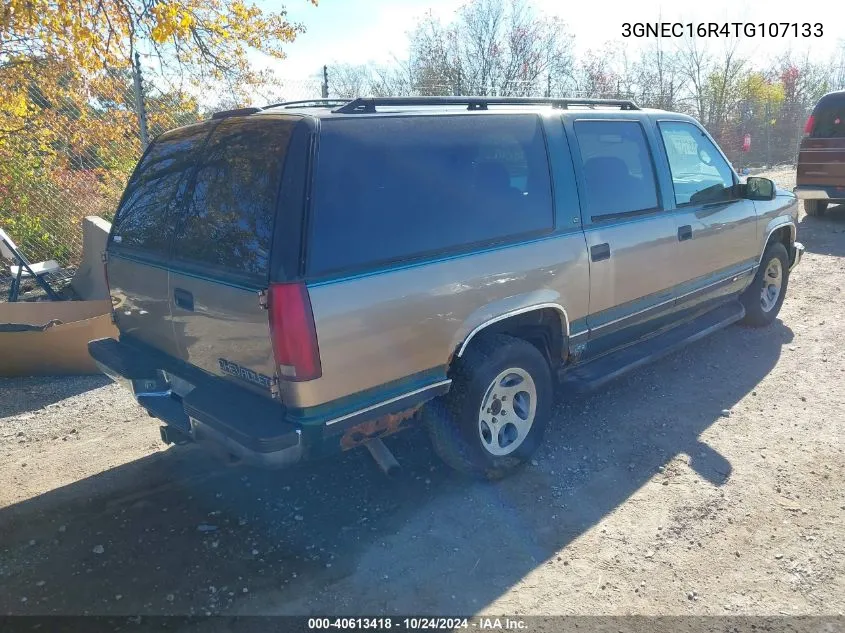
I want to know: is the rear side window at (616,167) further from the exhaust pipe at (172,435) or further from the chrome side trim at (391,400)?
the exhaust pipe at (172,435)

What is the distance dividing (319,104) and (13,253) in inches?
178

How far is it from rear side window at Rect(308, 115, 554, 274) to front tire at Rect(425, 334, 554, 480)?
0.63m

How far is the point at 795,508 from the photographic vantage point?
330 centimetres

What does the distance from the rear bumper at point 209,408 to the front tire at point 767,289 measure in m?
4.82

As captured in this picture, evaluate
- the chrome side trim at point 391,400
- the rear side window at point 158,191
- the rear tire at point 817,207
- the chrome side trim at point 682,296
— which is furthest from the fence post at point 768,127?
the rear side window at point 158,191

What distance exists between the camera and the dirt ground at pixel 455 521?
2754mm

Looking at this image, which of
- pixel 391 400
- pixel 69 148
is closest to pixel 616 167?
pixel 391 400

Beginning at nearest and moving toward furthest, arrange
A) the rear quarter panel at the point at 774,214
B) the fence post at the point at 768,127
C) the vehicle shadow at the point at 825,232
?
the rear quarter panel at the point at 774,214 < the vehicle shadow at the point at 825,232 < the fence post at the point at 768,127

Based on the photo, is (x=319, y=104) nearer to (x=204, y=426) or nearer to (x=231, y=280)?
(x=231, y=280)

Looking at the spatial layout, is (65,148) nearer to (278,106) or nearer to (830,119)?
(278,106)

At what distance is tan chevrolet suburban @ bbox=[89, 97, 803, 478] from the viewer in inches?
105

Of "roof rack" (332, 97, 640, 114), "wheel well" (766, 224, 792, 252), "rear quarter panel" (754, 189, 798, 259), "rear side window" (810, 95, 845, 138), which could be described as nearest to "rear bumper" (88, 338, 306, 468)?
"roof rack" (332, 97, 640, 114)

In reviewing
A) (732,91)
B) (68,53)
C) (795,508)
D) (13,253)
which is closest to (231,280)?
(795,508)

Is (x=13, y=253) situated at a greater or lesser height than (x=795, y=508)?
greater
